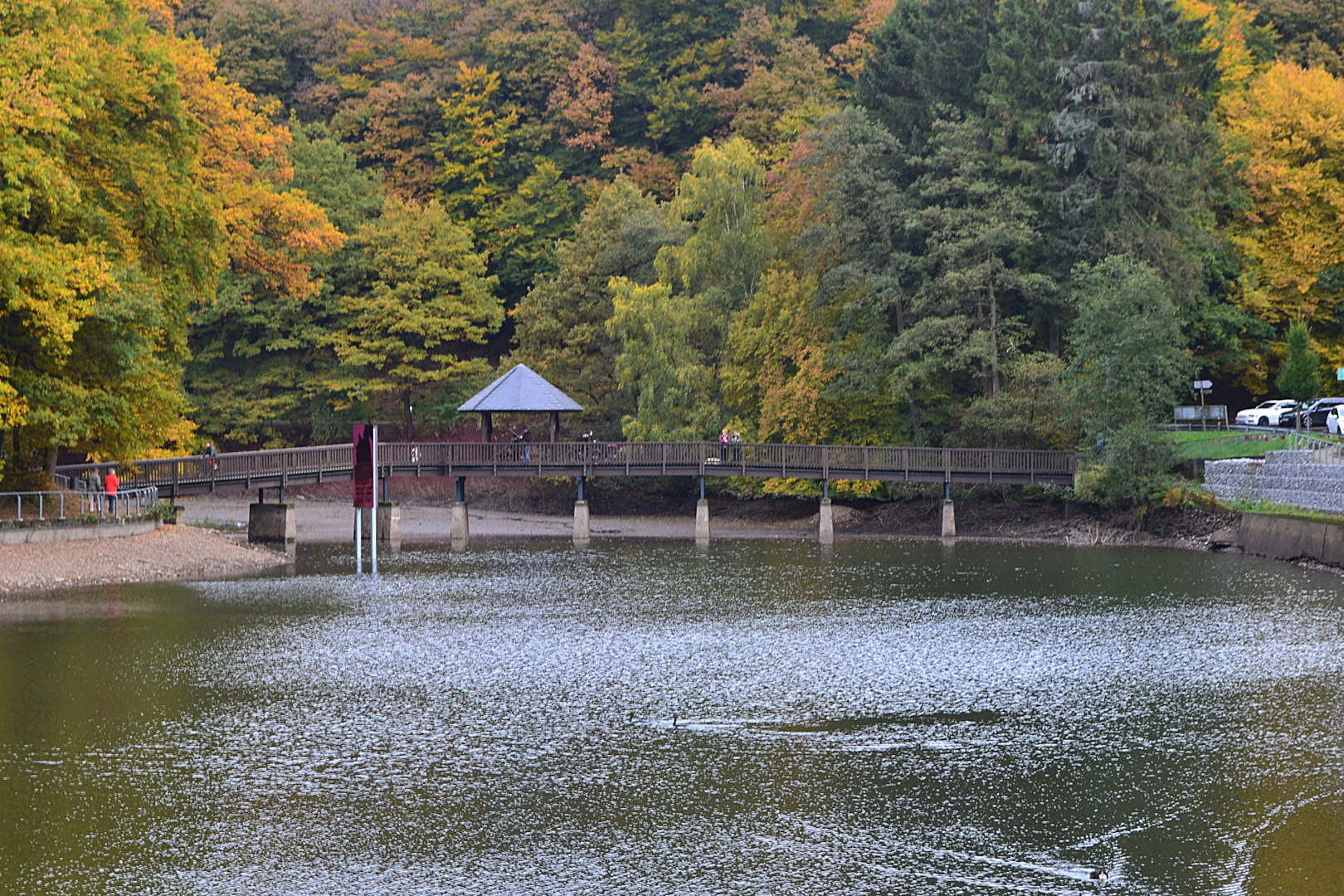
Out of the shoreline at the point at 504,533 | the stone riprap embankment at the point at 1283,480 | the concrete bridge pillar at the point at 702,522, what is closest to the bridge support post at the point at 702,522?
the concrete bridge pillar at the point at 702,522

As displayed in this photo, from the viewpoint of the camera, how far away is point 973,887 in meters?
11.6

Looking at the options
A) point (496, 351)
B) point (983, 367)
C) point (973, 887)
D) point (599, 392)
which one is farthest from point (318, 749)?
point (496, 351)

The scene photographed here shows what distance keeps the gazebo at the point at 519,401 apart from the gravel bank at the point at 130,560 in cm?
1209

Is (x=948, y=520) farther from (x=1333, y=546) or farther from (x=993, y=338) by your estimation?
(x=1333, y=546)

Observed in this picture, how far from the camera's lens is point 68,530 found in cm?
3362

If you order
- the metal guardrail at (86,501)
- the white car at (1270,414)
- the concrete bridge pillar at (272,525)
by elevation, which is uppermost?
the white car at (1270,414)

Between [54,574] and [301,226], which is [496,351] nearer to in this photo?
[301,226]

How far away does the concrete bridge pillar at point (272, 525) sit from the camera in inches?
1724

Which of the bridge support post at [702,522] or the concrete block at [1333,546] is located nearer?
the concrete block at [1333,546]

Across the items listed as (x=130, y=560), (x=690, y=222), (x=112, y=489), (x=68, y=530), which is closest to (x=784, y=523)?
(x=690, y=222)

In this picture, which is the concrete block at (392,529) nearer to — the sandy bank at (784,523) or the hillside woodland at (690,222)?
the sandy bank at (784,523)

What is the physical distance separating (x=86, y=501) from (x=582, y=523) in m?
17.2

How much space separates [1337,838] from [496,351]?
6490 cm

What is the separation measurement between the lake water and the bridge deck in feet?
60.0
